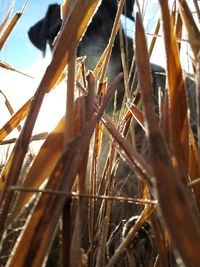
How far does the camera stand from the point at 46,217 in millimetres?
225

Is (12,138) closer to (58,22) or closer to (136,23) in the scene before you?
(136,23)

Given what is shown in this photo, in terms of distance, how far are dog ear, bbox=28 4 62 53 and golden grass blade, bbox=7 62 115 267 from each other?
4571 millimetres

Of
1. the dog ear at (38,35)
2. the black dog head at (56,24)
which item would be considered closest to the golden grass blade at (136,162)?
the black dog head at (56,24)

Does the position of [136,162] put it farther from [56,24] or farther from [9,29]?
[56,24]

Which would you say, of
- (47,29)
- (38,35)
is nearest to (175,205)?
(47,29)

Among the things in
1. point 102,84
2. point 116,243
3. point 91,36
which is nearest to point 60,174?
point 102,84

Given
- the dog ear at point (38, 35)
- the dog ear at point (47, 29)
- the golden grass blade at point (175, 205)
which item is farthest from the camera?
the dog ear at point (38, 35)

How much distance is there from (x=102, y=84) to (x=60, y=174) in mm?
241

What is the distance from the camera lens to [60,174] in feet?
0.75

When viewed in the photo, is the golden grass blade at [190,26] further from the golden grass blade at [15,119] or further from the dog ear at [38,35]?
the dog ear at [38,35]

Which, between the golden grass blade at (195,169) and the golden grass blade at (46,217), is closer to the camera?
the golden grass blade at (46,217)

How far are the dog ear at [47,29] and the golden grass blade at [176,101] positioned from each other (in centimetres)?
452

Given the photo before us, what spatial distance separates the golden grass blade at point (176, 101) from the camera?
0.26 metres

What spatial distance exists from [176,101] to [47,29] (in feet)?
15.8
